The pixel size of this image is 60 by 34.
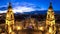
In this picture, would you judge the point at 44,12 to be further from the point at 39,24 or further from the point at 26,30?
the point at 26,30

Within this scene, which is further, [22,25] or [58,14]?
[58,14]

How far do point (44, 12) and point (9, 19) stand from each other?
65.4 ft

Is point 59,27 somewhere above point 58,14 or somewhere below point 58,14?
below

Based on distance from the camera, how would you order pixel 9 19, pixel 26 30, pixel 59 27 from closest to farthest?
pixel 9 19, pixel 26 30, pixel 59 27

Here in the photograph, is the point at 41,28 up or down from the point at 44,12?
down

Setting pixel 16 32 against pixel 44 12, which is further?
pixel 44 12

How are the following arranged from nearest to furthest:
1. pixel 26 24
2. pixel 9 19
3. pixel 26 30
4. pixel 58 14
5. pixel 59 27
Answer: pixel 9 19 → pixel 26 30 → pixel 26 24 → pixel 59 27 → pixel 58 14

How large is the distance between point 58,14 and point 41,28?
619 inches

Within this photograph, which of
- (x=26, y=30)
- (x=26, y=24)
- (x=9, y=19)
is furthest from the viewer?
(x=26, y=24)

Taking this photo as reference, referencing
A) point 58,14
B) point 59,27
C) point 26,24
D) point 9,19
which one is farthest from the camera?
point 58,14

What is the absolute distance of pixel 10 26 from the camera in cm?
5034

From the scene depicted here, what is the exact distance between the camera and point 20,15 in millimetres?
71875

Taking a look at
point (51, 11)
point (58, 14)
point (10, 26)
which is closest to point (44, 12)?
point (58, 14)

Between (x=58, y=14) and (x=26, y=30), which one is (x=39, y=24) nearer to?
(x=26, y=30)
